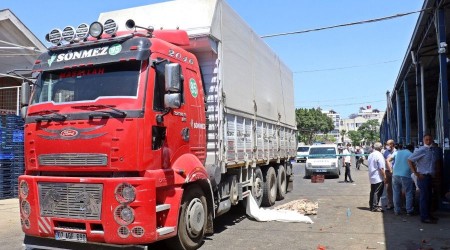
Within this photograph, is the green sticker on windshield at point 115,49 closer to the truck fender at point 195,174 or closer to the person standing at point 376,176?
the truck fender at point 195,174

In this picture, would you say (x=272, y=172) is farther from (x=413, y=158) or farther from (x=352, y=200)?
(x=413, y=158)

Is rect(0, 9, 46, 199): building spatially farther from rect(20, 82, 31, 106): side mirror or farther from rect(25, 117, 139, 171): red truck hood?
rect(25, 117, 139, 171): red truck hood

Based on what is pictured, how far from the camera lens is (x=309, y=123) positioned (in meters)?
76.3

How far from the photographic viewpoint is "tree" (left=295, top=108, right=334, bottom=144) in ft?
250

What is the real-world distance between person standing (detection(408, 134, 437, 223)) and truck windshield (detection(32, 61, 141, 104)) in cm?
633

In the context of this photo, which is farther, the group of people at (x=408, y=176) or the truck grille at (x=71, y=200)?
the group of people at (x=408, y=176)

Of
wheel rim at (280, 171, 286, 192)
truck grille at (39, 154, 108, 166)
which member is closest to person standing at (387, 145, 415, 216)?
wheel rim at (280, 171, 286, 192)

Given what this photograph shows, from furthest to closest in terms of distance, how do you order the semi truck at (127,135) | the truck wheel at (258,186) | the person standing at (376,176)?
the person standing at (376,176), the truck wheel at (258,186), the semi truck at (127,135)

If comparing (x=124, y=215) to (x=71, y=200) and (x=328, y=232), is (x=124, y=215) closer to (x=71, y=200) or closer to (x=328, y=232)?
(x=71, y=200)

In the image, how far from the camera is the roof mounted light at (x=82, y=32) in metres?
5.96

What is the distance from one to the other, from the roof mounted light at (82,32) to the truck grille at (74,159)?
5.82 feet

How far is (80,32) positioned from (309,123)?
7251 centimetres

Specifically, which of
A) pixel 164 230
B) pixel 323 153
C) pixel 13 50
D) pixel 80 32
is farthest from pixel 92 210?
pixel 323 153

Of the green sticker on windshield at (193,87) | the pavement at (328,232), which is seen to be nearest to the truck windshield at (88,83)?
the green sticker on windshield at (193,87)
